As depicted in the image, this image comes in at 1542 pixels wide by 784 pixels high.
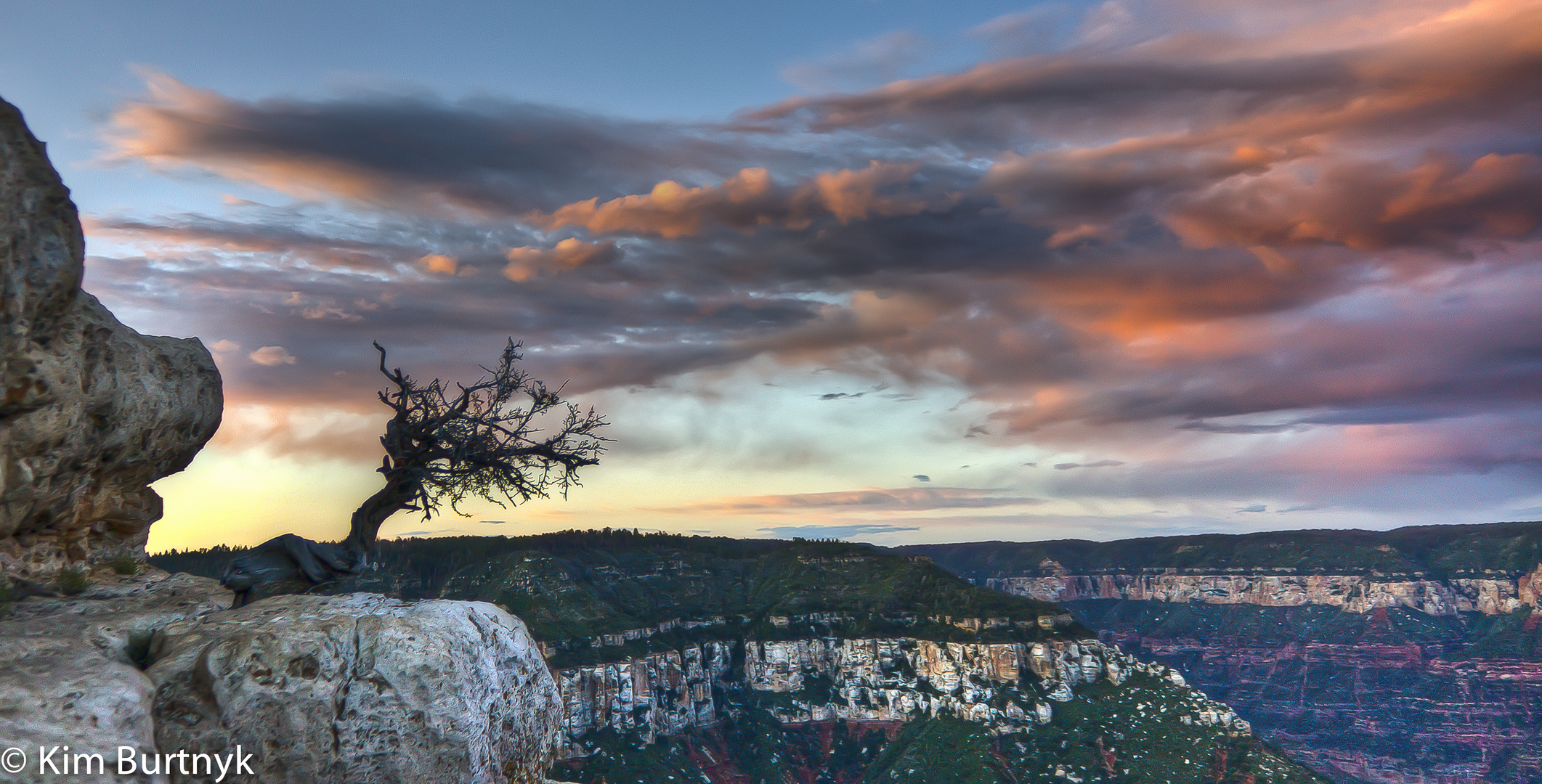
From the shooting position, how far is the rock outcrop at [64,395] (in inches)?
679

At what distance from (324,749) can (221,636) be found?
3.07 meters

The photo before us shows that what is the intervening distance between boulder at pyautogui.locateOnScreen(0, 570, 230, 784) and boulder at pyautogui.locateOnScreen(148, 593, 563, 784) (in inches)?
23.5

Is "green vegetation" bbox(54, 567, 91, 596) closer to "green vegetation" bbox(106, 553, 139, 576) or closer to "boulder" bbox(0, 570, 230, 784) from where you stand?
"boulder" bbox(0, 570, 230, 784)

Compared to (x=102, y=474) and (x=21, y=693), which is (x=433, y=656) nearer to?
(x=21, y=693)

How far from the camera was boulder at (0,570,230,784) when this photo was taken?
13.8m

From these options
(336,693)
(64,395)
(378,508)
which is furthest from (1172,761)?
(64,395)

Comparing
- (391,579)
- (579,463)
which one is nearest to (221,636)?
(579,463)

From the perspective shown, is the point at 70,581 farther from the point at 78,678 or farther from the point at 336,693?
the point at 336,693

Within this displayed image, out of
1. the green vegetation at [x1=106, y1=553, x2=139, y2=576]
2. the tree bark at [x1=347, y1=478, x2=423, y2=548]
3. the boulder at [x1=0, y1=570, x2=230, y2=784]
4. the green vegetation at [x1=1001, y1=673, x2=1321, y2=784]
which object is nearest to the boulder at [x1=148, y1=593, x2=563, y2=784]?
the boulder at [x1=0, y1=570, x2=230, y2=784]

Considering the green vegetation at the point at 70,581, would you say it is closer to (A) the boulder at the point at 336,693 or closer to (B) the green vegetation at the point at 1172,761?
(A) the boulder at the point at 336,693

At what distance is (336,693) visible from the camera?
54.7 ft

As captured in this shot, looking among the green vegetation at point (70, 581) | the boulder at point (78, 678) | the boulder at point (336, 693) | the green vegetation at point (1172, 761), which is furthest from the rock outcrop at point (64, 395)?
the green vegetation at point (1172, 761)

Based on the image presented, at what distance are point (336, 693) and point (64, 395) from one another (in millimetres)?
8738

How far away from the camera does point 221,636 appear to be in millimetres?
16922
